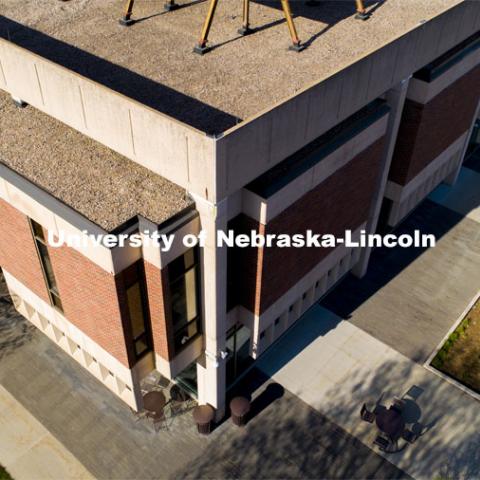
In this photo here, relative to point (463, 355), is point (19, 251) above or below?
above

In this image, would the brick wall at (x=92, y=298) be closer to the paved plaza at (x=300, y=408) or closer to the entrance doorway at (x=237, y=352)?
the entrance doorway at (x=237, y=352)

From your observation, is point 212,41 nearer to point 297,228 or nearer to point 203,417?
point 297,228

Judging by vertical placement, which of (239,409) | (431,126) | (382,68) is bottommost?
(239,409)

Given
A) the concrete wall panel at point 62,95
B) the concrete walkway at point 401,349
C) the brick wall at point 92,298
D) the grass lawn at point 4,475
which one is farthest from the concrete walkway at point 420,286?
the grass lawn at point 4,475

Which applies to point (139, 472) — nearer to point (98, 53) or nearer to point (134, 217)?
point (134, 217)

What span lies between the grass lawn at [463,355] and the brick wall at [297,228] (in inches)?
286

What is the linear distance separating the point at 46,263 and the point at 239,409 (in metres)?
8.72

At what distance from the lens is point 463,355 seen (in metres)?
23.5

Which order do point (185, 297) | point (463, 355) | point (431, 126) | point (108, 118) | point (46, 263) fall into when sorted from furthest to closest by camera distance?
point (431, 126)
point (463, 355)
point (46, 263)
point (185, 297)
point (108, 118)

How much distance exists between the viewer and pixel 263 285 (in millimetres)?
17484

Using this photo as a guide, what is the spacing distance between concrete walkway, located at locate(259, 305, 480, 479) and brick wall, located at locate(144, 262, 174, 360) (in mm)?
6977

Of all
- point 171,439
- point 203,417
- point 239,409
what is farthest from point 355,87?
point 171,439

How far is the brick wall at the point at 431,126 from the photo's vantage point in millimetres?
22609

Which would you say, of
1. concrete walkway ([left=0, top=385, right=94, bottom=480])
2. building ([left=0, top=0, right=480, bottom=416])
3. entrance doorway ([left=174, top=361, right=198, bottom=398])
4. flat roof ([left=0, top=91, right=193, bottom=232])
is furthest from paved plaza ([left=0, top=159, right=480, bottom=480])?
flat roof ([left=0, top=91, right=193, bottom=232])
